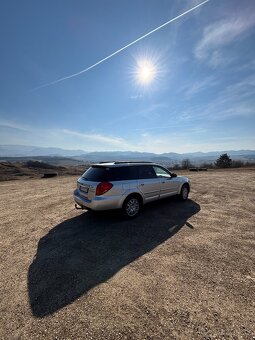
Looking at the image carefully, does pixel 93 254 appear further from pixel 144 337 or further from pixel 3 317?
pixel 144 337

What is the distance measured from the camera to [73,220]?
7230 millimetres

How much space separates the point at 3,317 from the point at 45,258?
1.68 m

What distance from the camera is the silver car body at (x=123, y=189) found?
640 centimetres

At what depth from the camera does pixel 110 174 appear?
662 centimetres

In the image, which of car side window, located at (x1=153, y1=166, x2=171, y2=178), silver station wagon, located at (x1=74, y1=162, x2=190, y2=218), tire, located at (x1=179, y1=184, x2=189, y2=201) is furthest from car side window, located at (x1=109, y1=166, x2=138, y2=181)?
tire, located at (x1=179, y1=184, x2=189, y2=201)

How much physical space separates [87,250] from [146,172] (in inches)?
141

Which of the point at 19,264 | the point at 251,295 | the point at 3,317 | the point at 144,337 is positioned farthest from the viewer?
the point at 19,264

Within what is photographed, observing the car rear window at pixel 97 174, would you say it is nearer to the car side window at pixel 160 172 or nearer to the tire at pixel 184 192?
the car side window at pixel 160 172

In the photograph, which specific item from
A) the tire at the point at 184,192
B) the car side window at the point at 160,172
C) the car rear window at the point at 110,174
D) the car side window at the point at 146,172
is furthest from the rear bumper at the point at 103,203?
the tire at the point at 184,192

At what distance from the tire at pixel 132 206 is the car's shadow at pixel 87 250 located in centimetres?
23

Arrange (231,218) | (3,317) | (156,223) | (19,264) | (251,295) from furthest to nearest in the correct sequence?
(231,218)
(156,223)
(19,264)
(251,295)
(3,317)

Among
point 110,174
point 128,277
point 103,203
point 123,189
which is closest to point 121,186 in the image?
point 123,189

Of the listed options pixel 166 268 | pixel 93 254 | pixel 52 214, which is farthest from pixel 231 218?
pixel 52 214

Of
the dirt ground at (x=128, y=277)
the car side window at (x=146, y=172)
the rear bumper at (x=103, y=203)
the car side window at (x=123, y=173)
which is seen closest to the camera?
the dirt ground at (x=128, y=277)
